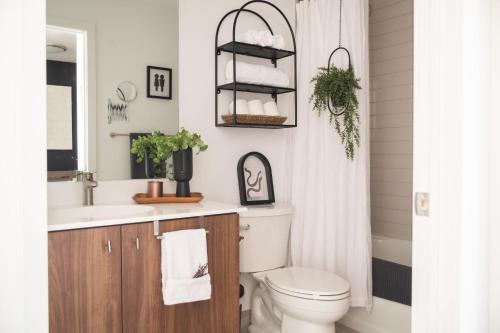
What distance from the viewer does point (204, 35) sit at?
2502mm

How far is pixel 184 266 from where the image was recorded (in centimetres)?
181

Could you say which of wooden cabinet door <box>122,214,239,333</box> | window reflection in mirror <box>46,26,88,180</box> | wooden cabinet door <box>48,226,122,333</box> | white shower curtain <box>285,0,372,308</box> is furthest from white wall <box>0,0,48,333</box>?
white shower curtain <box>285,0,372,308</box>

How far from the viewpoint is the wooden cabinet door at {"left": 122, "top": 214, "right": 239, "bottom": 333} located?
1707 mm

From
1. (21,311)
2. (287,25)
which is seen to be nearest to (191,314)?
(21,311)

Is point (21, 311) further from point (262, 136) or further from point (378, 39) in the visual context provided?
point (378, 39)

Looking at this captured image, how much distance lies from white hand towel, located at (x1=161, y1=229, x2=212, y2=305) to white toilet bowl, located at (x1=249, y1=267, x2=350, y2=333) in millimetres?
454

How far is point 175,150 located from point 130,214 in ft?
1.64

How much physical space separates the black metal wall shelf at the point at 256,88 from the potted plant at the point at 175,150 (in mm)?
425

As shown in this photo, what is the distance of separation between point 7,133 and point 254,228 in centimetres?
157

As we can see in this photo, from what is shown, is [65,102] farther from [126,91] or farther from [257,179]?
[257,179]
